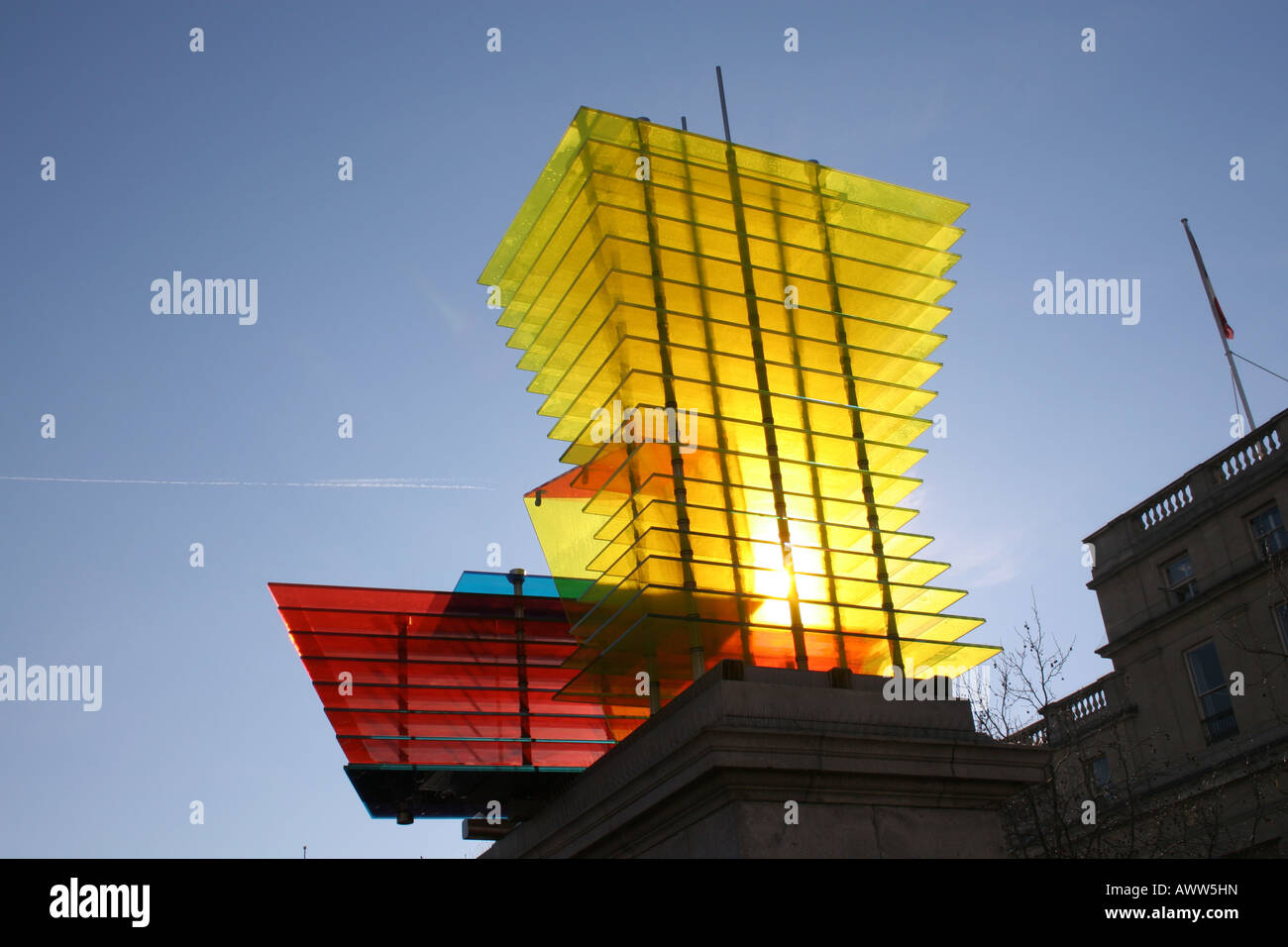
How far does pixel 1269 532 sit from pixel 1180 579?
443 cm

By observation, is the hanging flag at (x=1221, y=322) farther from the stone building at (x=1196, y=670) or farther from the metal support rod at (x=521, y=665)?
the metal support rod at (x=521, y=665)

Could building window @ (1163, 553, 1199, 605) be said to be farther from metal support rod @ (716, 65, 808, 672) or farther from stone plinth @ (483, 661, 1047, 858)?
metal support rod @ (716, 65, 808, 672)

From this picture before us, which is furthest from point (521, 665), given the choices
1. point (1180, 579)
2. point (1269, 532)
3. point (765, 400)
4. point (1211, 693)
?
point (1180, 579)

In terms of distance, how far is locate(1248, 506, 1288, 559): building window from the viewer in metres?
33.6

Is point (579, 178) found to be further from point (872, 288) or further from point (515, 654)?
point (515, 654)

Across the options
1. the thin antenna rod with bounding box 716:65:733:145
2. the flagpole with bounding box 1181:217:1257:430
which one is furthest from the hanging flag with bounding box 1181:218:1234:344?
the thin antenna rod with bounding box 716:65:733:145

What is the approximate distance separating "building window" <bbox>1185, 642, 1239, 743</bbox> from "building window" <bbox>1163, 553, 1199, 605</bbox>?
6.29 ft

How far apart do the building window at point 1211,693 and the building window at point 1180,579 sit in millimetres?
1918

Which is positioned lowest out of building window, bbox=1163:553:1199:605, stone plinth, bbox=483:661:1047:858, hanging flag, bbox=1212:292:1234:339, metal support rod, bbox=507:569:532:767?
stone plinth, bbox=483:661:1047:858

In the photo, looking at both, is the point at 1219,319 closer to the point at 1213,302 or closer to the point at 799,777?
the point at 1213,302

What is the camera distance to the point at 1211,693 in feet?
117
